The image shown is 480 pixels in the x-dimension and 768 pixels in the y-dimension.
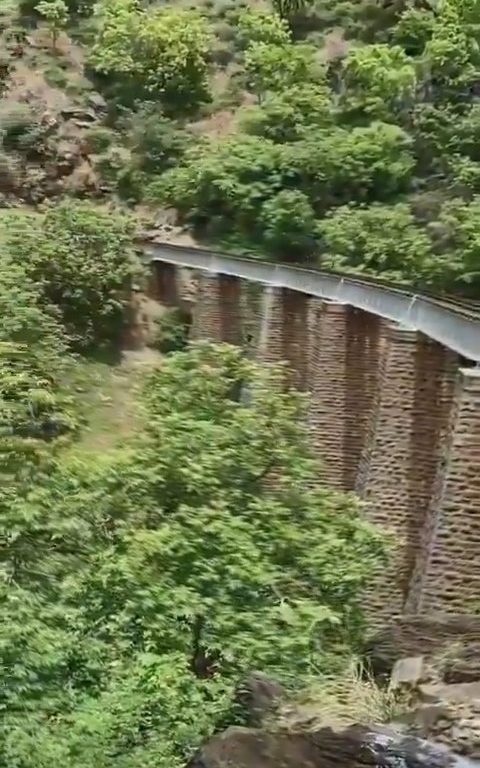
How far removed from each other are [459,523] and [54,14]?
30034 mm

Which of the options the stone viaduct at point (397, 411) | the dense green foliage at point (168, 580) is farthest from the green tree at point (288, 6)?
the dense green foliage at point (168, 580)

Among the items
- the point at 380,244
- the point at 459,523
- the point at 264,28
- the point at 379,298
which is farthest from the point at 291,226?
the point at 459,523

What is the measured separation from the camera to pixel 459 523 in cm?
903

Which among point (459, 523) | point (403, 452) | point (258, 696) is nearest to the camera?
point (258, 696)

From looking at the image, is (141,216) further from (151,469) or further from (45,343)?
(151,469)

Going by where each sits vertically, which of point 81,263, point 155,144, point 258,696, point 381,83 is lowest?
point 258,696

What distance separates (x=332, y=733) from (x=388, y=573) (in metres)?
4.31

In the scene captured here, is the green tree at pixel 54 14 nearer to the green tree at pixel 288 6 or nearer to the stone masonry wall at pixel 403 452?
the green tree at pixel 288 6

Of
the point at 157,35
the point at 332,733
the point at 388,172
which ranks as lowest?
the point at 332,733

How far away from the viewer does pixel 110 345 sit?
25.8 meters

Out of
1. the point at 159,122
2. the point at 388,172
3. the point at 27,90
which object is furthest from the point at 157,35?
the point at 388,172

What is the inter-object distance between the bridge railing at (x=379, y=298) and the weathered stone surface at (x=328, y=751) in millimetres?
4017

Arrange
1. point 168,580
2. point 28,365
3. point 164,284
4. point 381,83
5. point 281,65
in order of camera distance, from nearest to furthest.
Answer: point 168,580 → point 28,365 → point 164,284 → point 381,83 → point 281,65

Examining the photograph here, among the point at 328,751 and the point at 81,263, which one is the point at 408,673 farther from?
the point at 81,263
